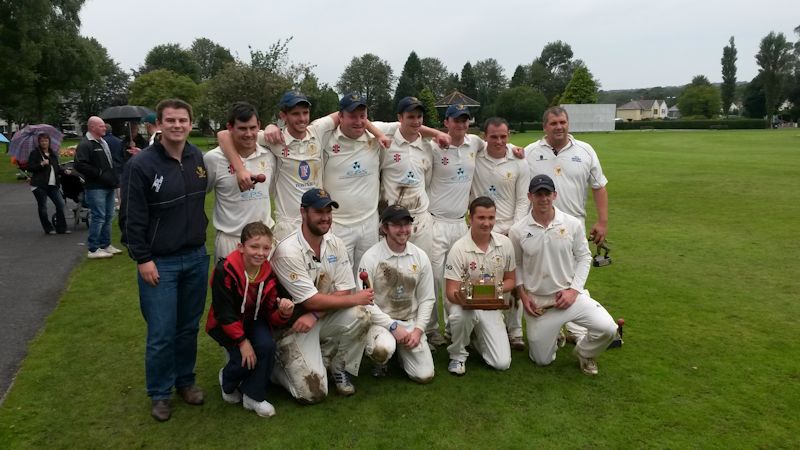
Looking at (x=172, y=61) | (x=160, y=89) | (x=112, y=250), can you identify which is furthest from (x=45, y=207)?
(x=172, y=61)

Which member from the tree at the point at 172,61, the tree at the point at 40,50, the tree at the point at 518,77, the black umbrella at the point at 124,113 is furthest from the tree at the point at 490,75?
the black umbrella at the point at 124,113

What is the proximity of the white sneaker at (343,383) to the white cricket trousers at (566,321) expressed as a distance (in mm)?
1713

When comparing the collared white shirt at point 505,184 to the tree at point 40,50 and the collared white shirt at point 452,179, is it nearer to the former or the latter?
the collared white shirt at point 452,179

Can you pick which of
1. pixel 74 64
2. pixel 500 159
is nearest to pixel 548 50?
pixel 74 64

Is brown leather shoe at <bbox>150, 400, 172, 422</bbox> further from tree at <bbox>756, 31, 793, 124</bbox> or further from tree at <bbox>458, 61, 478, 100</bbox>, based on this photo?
tree at <bbox>756, 31, 793, 124</bbox>

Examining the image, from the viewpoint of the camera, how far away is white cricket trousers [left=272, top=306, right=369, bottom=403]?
4.50 meters

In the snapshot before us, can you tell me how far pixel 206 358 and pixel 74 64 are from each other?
29178 mm

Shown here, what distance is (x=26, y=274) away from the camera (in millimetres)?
8297

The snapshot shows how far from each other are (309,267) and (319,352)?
72cm

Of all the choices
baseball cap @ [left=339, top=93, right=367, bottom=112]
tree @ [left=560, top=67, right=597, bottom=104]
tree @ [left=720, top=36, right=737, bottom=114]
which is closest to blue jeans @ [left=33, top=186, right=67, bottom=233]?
baseball cap @ [left=339, top=93, right=367, bottom=112]

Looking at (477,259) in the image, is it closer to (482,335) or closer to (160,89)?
(482,335)

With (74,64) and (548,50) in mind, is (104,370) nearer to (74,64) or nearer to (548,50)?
(74,64)

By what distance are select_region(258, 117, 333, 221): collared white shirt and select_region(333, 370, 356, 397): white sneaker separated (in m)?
1.48

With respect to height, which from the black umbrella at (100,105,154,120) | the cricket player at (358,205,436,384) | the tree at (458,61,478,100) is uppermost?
the tree at (458,61,478,100)
